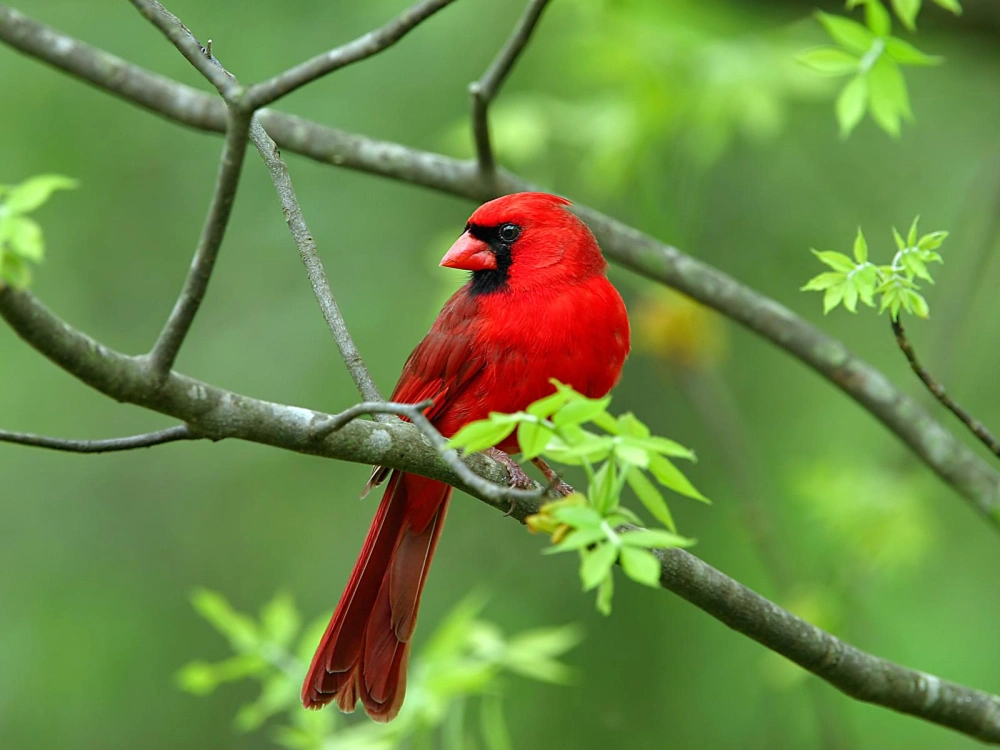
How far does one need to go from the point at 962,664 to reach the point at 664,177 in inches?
98.2

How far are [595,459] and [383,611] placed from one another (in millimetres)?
1415

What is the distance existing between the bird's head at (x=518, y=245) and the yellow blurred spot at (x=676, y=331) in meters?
1.17

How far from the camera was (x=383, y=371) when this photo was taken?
18.5ft

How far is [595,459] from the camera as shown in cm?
163

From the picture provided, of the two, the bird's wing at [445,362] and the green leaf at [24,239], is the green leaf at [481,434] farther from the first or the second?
the bird's wing at [445,362]

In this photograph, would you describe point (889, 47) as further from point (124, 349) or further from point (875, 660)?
point (124, 349)

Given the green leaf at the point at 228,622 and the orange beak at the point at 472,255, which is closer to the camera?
the green leaf at the point at 228,622

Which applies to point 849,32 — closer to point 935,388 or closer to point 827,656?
point 935,388

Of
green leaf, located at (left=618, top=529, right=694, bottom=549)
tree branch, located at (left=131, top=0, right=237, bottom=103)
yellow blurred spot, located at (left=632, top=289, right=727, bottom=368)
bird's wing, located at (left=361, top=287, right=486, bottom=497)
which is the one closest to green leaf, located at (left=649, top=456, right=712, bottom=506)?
green leaf, located at (left=618, top=529, right=694, bottom=549)

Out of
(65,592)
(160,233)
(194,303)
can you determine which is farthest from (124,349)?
(194,303)

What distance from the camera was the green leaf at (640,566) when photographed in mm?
1437

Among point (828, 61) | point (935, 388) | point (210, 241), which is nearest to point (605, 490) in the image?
point (210, 241)

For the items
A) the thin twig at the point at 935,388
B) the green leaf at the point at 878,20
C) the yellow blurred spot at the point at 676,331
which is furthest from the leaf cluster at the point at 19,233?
the yellow blurred spot at the point at 676,331

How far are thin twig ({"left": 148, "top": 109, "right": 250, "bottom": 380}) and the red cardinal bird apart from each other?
3.45 feet
